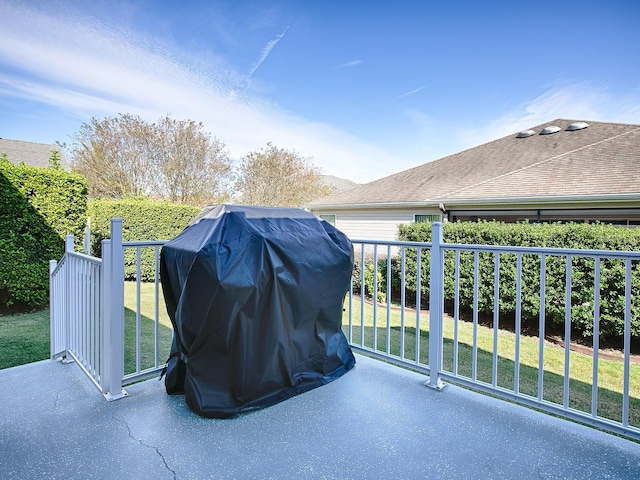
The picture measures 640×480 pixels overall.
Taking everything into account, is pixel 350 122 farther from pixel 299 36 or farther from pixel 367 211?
pixel 299 36

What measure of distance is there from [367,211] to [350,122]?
161 inches

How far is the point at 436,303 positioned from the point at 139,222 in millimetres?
7836

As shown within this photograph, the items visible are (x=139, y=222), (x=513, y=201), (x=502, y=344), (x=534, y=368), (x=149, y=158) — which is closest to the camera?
(x=534, y=368)

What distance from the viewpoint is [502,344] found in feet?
15.0

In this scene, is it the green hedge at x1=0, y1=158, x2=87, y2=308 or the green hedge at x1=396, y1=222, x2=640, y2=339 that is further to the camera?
Answer: the green hedge at x1=0, y1=158, x2=87, y2=308

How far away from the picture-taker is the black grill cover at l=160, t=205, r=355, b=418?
1.87 m

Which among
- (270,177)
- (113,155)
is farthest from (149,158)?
(270,177)

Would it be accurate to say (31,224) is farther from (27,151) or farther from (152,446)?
(27,151)

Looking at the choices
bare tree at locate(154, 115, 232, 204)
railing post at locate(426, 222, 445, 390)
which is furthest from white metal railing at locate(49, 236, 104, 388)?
bare tree at locate(154, 115, 232, 204)

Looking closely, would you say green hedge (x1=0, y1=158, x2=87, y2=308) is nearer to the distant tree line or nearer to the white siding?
the white siding

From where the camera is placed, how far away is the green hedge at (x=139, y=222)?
323 inches

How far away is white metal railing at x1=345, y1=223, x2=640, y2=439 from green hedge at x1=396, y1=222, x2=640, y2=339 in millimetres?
77

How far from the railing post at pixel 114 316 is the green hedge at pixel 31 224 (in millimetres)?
4136

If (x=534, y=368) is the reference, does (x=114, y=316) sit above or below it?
above
